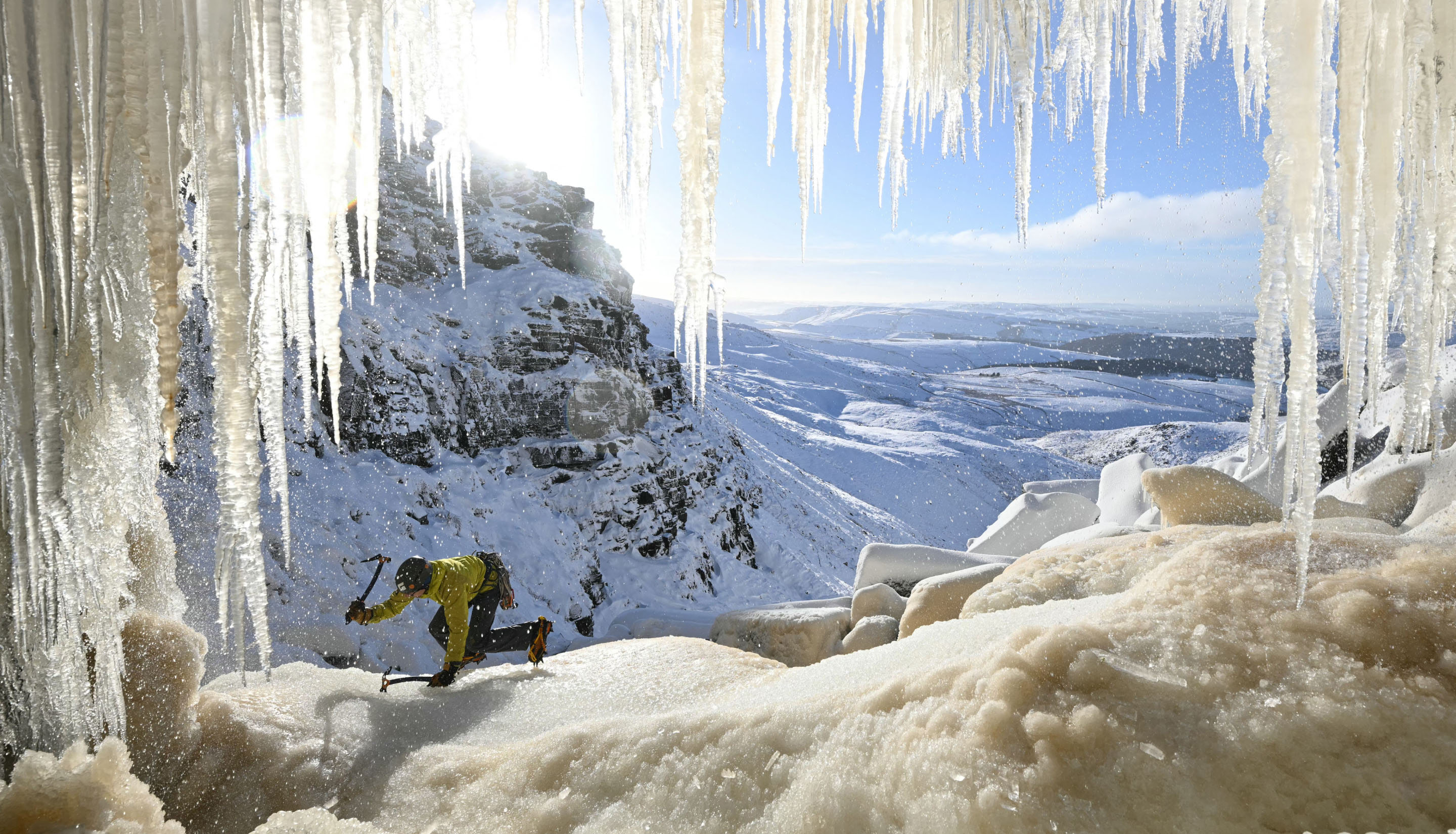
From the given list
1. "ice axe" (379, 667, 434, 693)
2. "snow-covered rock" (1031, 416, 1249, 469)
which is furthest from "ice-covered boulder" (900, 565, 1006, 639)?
"snow-covered rock" (1031, 416, 1249, 469)

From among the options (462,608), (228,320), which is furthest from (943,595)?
(228,320)

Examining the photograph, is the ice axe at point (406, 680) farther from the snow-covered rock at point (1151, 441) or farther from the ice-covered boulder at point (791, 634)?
the snow-covered rock at point (1151, 441)

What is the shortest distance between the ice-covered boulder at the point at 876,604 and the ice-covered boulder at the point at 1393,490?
306cm

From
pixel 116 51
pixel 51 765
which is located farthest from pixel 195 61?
pixel 51 765

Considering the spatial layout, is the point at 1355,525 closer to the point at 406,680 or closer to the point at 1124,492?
the point at 406,680

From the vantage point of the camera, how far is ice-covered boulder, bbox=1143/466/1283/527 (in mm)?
3973

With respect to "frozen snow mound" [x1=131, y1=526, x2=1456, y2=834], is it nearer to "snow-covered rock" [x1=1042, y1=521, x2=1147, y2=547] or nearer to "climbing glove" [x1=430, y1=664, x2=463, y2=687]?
"climbing glove" [x1=430, y1=664, x2=463, y2=687]

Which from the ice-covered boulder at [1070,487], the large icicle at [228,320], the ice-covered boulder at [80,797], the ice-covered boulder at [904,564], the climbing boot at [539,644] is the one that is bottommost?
the ice-covered boulder at [904,564]

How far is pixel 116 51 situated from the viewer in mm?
1452

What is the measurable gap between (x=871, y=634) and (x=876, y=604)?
74 cm

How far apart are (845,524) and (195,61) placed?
25.3 m

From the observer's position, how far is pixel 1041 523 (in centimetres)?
834

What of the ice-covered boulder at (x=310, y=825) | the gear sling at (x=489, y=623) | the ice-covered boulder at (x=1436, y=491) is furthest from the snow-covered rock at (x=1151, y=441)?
the ice-covered boulder at (x=310, y=825)

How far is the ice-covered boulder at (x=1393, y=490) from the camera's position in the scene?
4.27 metres
